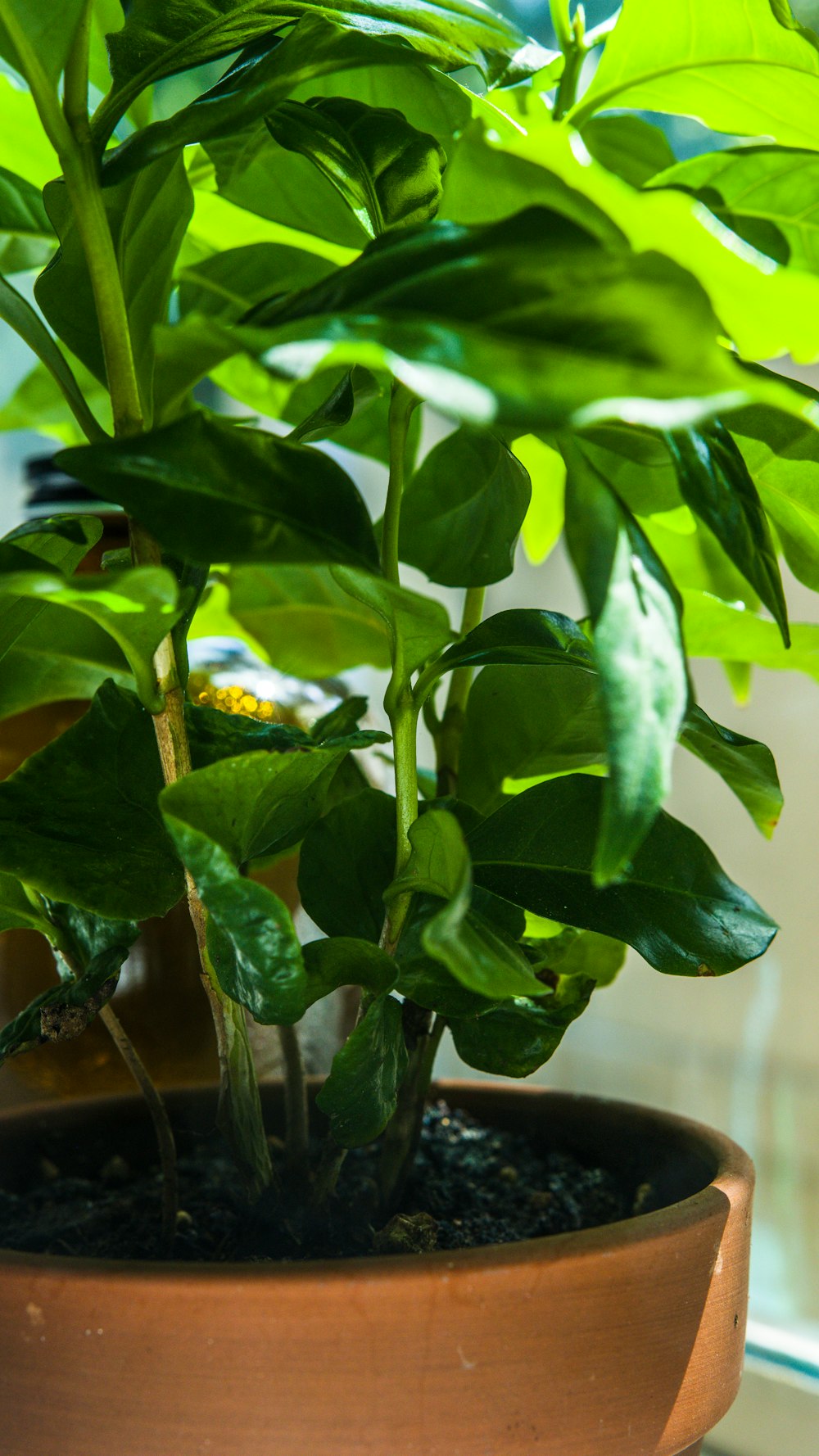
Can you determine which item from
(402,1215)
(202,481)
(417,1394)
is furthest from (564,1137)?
(202,481)

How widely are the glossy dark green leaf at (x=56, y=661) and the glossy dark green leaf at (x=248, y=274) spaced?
17cm

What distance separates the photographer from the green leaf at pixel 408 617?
345 millimetres

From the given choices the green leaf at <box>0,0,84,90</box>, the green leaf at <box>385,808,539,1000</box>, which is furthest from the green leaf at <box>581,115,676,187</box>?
the green leaf at <box>385,808,539,1000</box>

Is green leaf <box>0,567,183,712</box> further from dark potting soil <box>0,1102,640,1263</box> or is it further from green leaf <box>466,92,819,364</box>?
dark potting soil <box>0,1102,640,1263</box>

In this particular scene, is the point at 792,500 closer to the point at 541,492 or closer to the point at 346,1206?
the point at 541,492

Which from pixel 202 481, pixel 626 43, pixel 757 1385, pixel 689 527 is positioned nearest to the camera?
pixel 202 481

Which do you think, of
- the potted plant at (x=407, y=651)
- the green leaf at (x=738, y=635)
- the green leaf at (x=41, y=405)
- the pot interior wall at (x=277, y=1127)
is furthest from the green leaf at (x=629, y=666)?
the green leaf at (x=41, y=405)

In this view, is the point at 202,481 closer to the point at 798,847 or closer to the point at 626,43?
the point at 626,43

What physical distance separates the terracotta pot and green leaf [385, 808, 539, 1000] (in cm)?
9

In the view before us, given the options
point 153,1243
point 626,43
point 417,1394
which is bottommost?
point 153,1243

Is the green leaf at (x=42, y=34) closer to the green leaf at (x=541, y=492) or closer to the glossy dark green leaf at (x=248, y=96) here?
the glossy dark green leaf at (x=248, y=96)

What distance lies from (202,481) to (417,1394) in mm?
258

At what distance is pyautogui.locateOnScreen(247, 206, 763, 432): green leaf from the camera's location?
202 millimetres

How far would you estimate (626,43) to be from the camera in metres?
0.42
